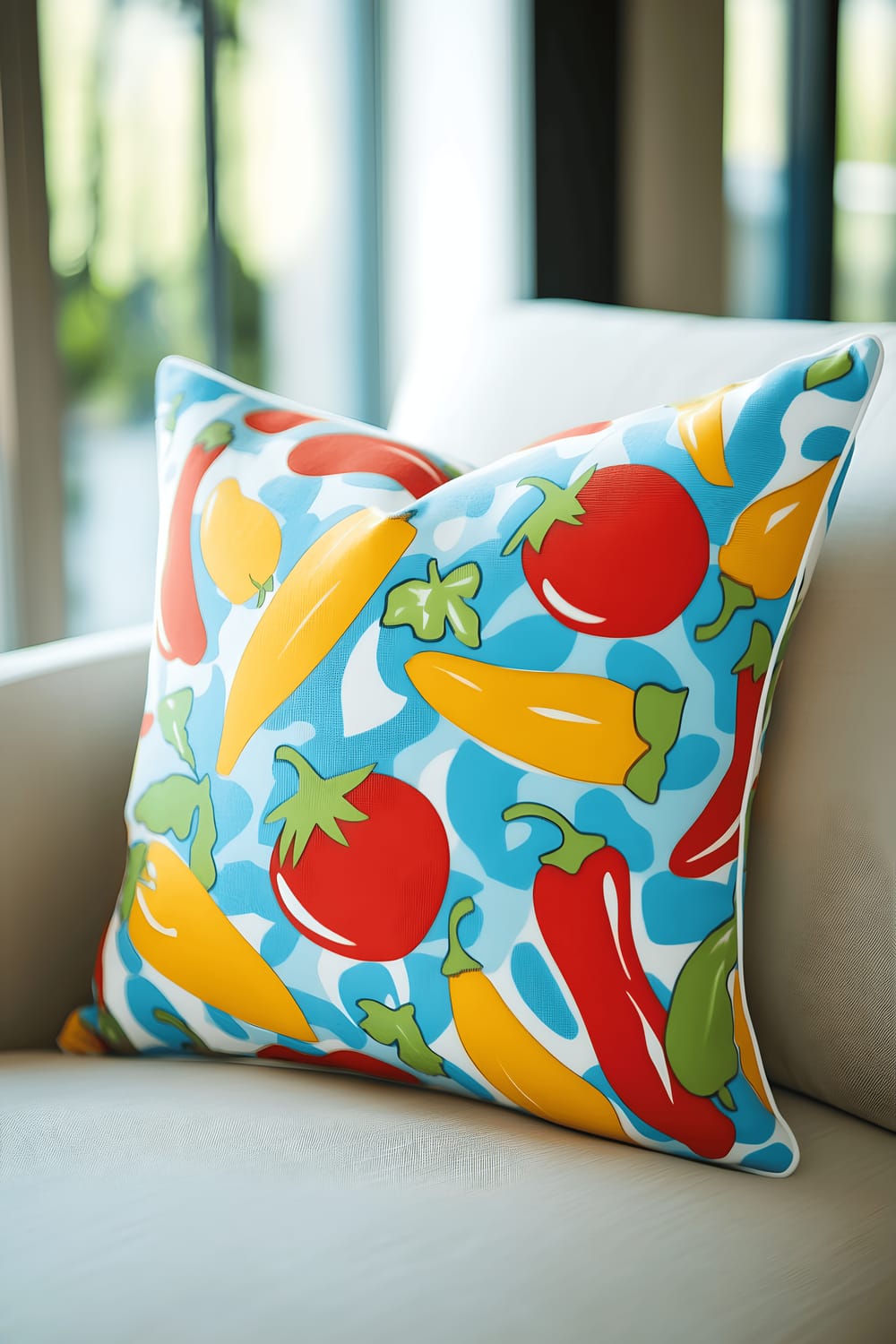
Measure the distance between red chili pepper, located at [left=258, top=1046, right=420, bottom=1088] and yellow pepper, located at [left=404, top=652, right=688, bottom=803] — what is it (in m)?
0.20

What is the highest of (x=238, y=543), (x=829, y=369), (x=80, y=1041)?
(x=829, y=369)

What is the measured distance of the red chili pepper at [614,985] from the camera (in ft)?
2.00

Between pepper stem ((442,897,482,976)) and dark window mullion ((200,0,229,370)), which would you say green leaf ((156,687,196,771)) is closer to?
pepper stem ((442,897,482,976))

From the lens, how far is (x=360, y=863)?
659 millimetres

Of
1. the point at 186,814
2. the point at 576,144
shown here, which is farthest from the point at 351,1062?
the point at 576,144

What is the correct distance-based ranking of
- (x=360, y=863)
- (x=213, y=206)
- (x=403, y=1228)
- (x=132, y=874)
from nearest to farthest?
1. (x=403, y=1228)
2. (x=360, y=863)
3. (x=132, y=874)
4. (x=213, y=206)

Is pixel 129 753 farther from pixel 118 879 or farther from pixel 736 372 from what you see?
pixel 736 372

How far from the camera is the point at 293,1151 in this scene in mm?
618

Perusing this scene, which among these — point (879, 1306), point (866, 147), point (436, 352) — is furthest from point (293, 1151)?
point (866, 147)

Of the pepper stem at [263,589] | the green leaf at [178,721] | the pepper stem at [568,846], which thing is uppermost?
the pepper stem at [263,589]

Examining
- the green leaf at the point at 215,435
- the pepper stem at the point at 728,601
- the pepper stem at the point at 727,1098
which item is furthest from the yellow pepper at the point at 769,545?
the green leaf at the point at 215,435

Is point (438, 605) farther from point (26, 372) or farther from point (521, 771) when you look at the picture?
point (26, 372)

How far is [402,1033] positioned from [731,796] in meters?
0.22

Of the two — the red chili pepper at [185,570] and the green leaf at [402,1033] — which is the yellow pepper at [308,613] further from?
the green leaf at [402,1033]
